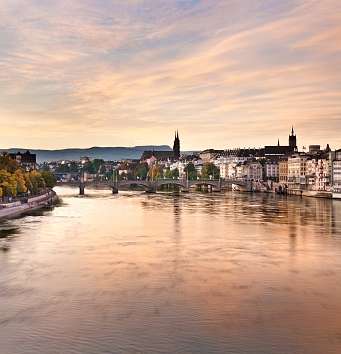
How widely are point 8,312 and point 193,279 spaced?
6.50 metres

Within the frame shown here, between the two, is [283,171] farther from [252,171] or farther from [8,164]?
[8,164]

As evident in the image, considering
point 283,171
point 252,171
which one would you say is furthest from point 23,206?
point 252,171

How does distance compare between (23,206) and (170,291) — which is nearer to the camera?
(170,291)

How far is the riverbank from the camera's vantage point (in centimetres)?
4246

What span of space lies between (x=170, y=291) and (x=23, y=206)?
104 feet

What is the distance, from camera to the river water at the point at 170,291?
1398 centimetres

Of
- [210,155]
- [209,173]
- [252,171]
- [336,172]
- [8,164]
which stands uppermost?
[210,155]

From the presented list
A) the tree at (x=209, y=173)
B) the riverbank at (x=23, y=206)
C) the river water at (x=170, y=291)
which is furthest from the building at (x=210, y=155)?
the river water at (x=170, y=291)

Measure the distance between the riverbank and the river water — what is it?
756 centimetres

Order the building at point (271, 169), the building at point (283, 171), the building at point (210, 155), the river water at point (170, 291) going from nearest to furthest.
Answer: the river water at point (170, 291)
the building at point (283, 171)
the building at point (271, 169)
the building at point (210, 155)

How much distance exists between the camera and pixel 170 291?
18.5m

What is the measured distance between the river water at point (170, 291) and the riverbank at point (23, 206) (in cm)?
756

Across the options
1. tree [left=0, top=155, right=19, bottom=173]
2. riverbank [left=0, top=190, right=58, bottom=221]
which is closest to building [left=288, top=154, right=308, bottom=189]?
riverbank [left=0, top=190, right=58, bottom=221]

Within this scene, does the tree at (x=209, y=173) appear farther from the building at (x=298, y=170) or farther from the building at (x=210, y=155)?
the building at (x=210, y=155)
